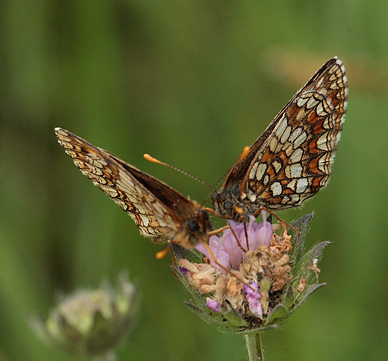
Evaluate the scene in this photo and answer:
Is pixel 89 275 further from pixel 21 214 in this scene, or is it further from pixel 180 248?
pixel 180 248

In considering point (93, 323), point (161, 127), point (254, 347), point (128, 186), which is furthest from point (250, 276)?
point (161, 127)

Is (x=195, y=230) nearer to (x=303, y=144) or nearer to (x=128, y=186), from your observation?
(x=128, y=186)

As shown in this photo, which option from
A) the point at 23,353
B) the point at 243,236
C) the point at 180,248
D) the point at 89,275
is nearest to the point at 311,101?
the point at 243,236

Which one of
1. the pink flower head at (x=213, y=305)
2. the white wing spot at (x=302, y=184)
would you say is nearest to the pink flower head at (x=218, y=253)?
the pink flower head at (x=213, y=305)

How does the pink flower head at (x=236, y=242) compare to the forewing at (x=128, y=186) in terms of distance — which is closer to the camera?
the forewing at (x=128, y=186)

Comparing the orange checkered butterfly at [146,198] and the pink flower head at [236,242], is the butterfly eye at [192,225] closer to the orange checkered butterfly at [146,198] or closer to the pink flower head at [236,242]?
the orange checkered butterfly at [146,198]

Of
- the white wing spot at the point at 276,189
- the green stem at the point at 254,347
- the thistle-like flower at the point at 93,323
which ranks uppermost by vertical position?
the white wing spot at the point at 276,189

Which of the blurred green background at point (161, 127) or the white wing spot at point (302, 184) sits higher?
the blurred green background at point (161, 127)
